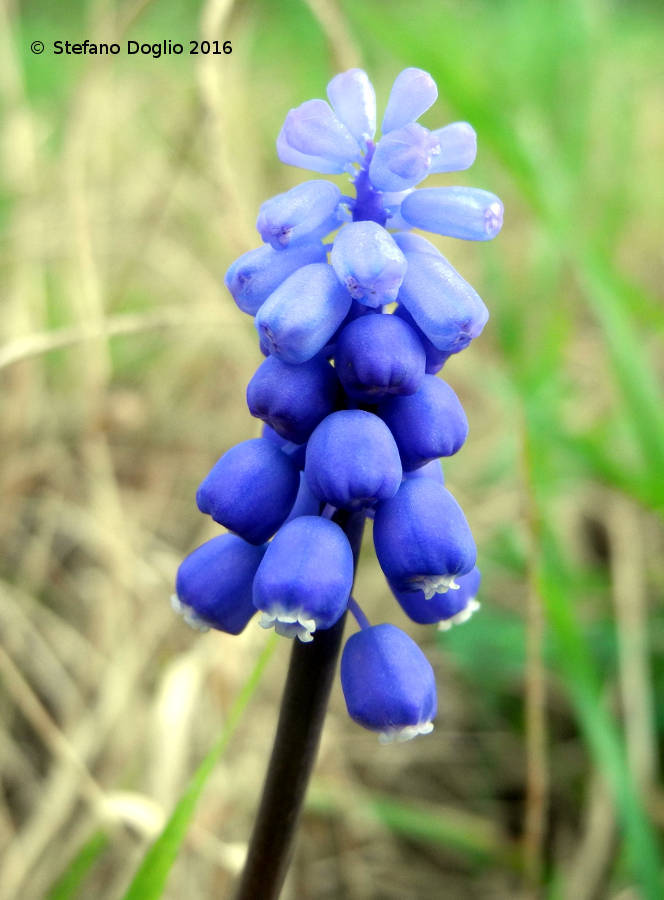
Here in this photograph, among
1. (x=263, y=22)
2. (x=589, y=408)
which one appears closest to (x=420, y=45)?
(x=589, y=408)

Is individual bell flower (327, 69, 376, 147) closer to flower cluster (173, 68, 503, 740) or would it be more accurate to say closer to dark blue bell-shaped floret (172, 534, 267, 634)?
flower cluster (173, 68, 503, 740)

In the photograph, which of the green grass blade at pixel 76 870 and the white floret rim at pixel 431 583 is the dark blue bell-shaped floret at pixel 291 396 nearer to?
the white floret rim at pixel 431 583

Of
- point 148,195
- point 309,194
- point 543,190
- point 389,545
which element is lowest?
point 389,545

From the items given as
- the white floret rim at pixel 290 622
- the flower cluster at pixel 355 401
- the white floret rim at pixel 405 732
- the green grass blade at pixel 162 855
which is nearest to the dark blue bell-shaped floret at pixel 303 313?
the flower cluster at pixel 355 401

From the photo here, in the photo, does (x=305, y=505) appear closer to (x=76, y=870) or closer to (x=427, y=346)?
(x=427, y=346)

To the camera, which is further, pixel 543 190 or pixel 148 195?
pixel 148 195

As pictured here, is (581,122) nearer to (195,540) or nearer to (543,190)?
(543,190)

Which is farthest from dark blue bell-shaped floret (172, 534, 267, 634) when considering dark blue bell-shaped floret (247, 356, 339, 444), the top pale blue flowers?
the top pale blue flowers
